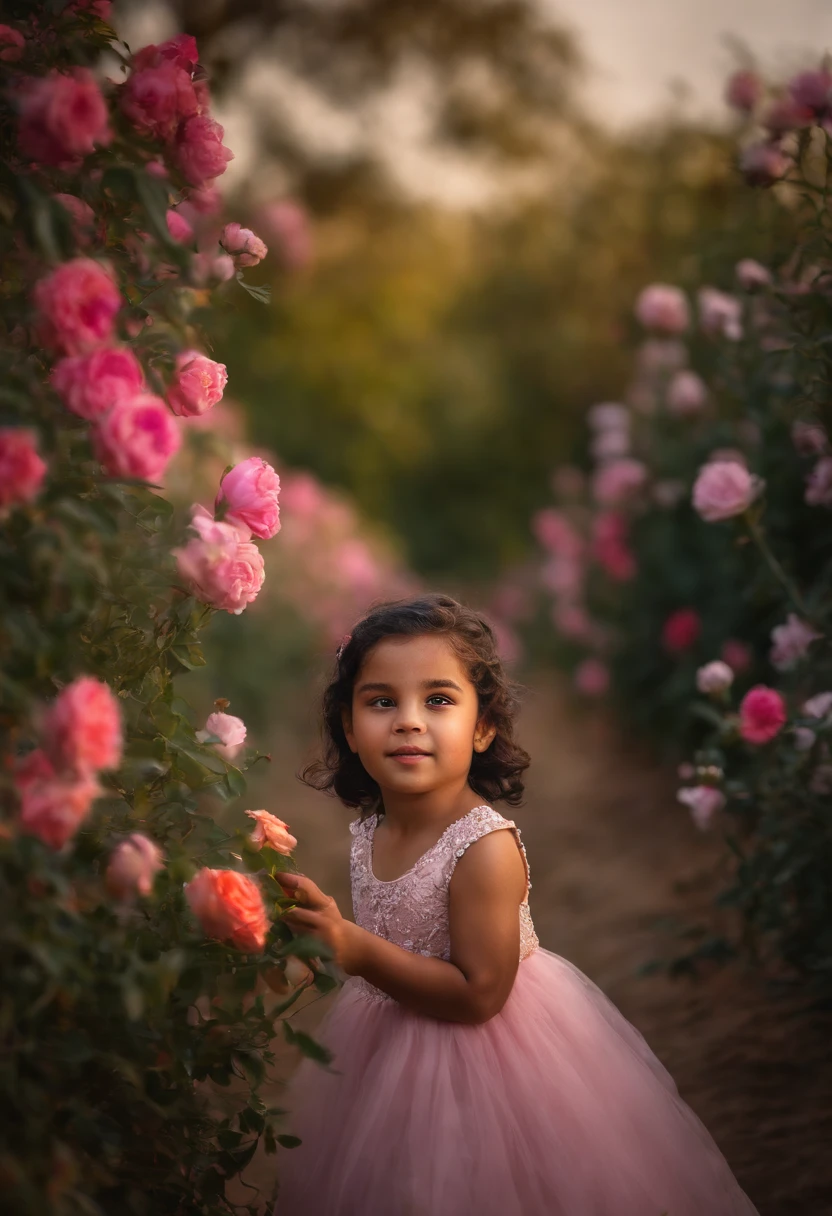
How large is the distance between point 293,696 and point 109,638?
3.99 meters

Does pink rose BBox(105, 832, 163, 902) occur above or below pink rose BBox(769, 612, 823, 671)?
below

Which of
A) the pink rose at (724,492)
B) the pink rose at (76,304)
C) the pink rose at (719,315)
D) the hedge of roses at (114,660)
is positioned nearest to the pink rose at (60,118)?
the hedge of roses at (114,660)

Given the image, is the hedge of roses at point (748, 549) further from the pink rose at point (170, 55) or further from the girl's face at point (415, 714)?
the pink rose at point (170, 55)

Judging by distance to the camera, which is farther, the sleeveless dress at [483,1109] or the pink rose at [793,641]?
the pink rose at [793,641]

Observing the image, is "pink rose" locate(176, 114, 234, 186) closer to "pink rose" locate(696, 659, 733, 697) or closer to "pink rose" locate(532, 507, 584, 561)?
"pink rose" locate(696, 659, 733, 697)

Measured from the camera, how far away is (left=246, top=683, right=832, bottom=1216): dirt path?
91.1 inches

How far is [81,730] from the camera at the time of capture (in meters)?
1.23

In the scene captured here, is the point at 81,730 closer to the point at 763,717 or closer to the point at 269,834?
the point at 269,834

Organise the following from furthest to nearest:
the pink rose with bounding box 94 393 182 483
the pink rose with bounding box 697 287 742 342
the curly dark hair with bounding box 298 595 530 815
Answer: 1. the pink rose with bounding box 697 287 742 342
2. the curly dark hair with bounding box 298 595 530 815
3. the pink rose with bounding box 94 393 182 483

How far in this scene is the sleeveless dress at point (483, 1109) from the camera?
1.64 m

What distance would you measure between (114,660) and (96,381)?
18.8 inches

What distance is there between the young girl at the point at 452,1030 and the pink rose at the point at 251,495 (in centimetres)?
35

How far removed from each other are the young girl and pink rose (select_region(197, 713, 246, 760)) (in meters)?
0.21

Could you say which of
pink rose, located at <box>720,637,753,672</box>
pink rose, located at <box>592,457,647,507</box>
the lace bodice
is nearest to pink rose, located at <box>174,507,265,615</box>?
the lace bodice
